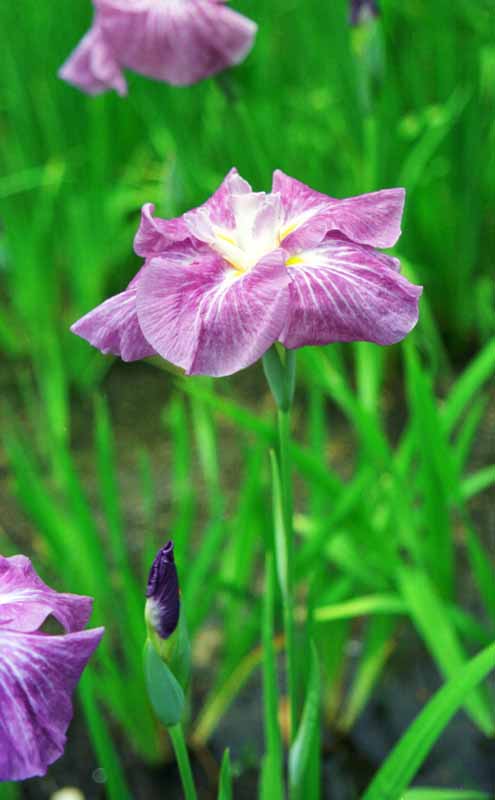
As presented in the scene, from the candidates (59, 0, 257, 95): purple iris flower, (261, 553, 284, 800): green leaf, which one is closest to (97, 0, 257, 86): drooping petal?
(59, 0, 257, 95): purple iris flower

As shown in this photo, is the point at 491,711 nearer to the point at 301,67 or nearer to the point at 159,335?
the point at 159,335

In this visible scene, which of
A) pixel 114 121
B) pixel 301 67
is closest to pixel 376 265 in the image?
pixel 114 121

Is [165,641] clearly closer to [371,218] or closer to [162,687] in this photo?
[162,687]

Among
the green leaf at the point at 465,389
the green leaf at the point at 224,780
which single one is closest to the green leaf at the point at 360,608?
the green leaf at the point at 465,389

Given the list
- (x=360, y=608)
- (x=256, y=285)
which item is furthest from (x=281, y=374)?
(x=360, y=608)

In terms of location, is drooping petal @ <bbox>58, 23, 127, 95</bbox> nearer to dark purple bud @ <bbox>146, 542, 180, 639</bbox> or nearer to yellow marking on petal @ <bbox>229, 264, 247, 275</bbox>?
yellow marking on petal @ <bbox>229, 264, 247, 275</bbox>

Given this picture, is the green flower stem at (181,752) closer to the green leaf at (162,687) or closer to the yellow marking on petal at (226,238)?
the green leaf at (162,687)

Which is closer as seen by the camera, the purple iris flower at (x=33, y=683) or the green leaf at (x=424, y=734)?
the purple iris flower at (x=33, y=683)
